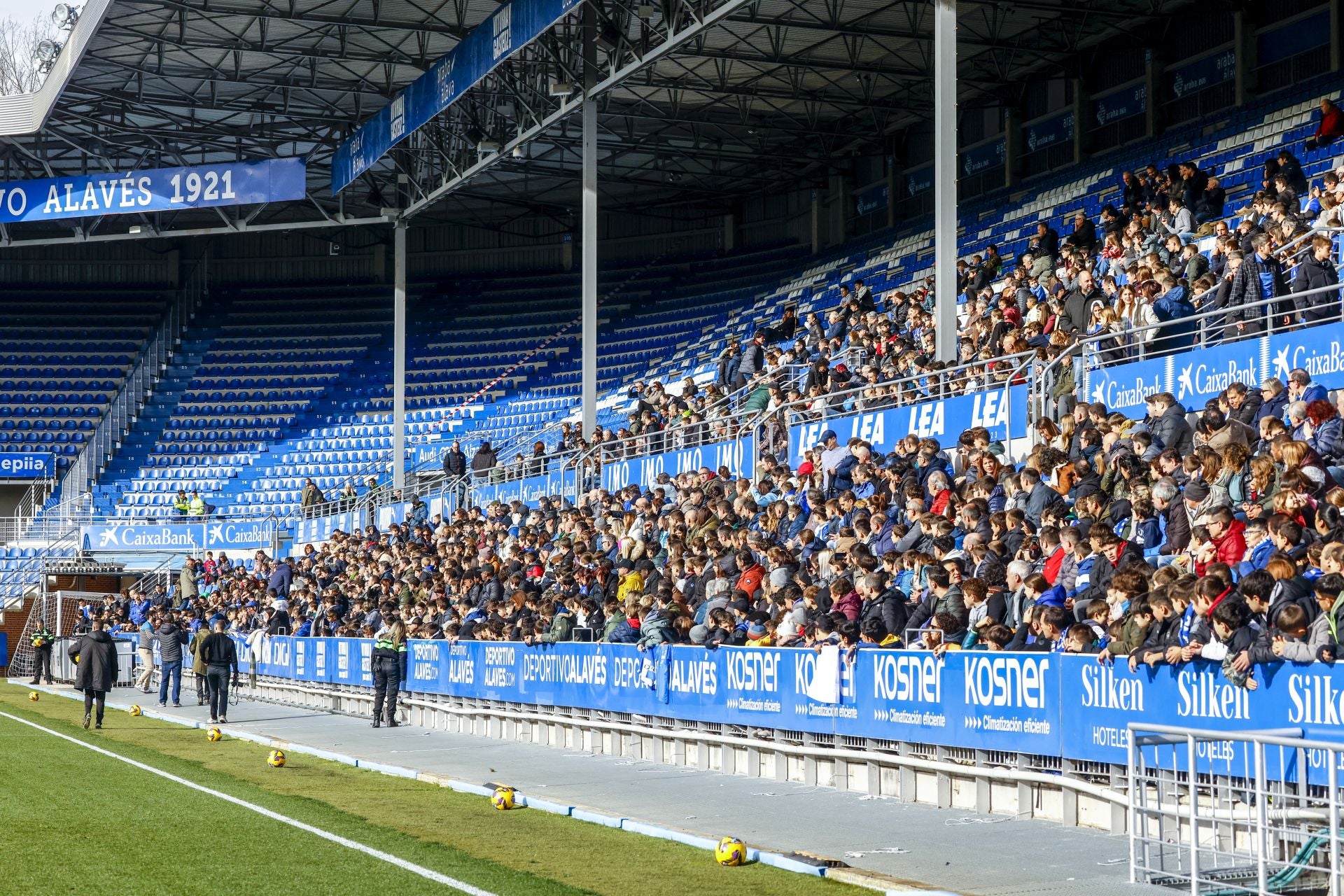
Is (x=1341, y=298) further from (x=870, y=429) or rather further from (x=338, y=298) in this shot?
(x=338, y=298)

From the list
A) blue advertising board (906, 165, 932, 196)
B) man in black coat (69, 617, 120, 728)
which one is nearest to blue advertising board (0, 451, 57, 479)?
blue advertising board (906, 165, 932, 196)

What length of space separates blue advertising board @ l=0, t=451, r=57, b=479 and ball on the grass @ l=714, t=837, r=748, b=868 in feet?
135

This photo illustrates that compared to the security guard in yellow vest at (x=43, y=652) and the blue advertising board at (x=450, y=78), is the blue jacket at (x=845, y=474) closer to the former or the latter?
the blue advertising board at (x=450, y=78)

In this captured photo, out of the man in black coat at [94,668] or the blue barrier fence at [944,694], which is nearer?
the blue barrier fence at [944,694]

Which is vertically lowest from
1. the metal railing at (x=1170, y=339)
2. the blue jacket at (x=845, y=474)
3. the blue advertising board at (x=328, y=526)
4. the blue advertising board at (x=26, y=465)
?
the blue jacket at (x=845, y=474)

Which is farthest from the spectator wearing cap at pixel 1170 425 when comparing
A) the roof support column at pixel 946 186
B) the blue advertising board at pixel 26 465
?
the blue advertising board at pixel 26 465

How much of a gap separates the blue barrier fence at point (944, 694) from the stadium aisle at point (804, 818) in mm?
581

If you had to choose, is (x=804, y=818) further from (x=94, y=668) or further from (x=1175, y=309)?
(x=94, y=668)

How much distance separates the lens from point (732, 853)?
33.8 ft

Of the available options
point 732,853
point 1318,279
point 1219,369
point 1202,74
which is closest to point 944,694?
point 732,853

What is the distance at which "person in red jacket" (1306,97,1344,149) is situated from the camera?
74.9 ft

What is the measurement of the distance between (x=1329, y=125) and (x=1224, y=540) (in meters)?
13.9

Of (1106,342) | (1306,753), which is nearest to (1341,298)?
(1106,342)

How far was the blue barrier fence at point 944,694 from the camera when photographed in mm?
9641
